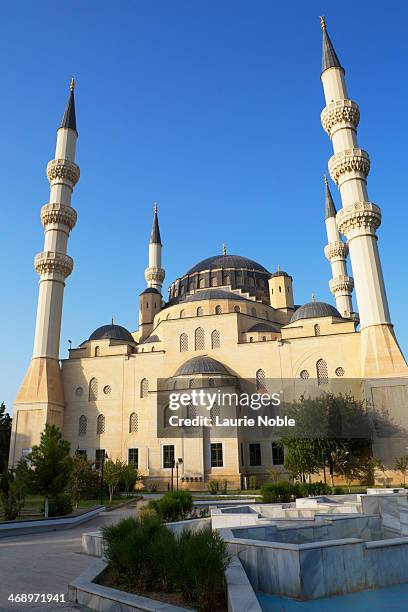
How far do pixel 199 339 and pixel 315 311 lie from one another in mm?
8633

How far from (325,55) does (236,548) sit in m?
36.3

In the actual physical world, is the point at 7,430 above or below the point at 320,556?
above

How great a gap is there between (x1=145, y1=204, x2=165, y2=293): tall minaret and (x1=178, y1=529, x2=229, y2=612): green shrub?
42.5 metres

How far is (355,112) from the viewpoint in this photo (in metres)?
32.4

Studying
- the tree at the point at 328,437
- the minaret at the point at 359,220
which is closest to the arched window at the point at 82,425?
the tree at the point at 328,437

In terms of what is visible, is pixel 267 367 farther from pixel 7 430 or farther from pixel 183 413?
pixel 7 430

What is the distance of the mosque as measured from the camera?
28656 millimetres

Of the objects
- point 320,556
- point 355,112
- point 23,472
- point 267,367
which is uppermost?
point 355,112

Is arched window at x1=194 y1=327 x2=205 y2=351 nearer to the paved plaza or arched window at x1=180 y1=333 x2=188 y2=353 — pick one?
arched window at x1=180 y1=333 x2=188 y2=353

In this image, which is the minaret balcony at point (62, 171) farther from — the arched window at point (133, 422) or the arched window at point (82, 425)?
the arched window at point (133, 422)

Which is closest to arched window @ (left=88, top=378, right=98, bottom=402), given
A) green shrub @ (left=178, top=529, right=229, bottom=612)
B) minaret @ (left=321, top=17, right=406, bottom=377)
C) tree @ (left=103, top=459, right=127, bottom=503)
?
tree @ (left=103, top=459, right=127, bottom=503)

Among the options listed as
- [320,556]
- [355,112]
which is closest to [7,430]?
[355,112]

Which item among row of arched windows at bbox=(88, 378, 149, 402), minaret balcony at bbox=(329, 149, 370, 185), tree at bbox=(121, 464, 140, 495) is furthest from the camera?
row of arched windows at bbox=(88, 378, 149, 402)

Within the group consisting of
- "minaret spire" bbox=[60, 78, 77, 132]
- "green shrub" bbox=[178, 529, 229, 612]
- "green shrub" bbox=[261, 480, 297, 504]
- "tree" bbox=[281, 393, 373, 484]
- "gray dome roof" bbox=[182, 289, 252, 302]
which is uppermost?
"minaret spire" bbox=[60, 78, 77, 132]
